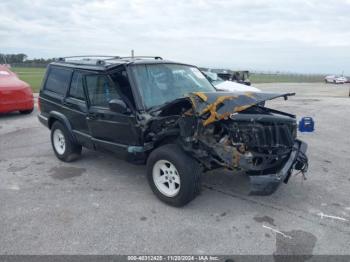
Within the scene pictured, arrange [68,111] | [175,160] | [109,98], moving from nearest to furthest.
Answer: [175,160], [109,98], [68,111]

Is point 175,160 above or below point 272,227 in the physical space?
above

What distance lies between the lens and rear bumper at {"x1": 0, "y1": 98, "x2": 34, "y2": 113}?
9539 mm

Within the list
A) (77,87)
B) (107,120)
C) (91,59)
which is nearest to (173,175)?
(107,120)

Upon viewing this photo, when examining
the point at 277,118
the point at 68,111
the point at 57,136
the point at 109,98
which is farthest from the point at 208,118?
the point at 57,136

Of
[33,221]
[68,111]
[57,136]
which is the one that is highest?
[68,111]

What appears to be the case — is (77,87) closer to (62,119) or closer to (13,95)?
(62,119)

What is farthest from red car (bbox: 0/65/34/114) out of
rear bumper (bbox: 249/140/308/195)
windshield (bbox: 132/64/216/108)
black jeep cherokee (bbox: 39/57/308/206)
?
rear bumper (bbox: 249/140/308/195)

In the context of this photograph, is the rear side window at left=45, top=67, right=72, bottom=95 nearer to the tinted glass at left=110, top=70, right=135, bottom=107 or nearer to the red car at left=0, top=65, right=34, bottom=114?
the tinted glass at left=110, top=70, right=135, bottom=107

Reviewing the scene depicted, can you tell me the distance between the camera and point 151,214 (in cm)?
377

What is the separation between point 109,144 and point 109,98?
665mm

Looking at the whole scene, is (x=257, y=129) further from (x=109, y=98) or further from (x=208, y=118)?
(x=109, y=98)

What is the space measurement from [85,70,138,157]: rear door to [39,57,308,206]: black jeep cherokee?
0.05 ft

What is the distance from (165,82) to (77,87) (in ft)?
5.00

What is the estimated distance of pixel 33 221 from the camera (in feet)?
11.8
